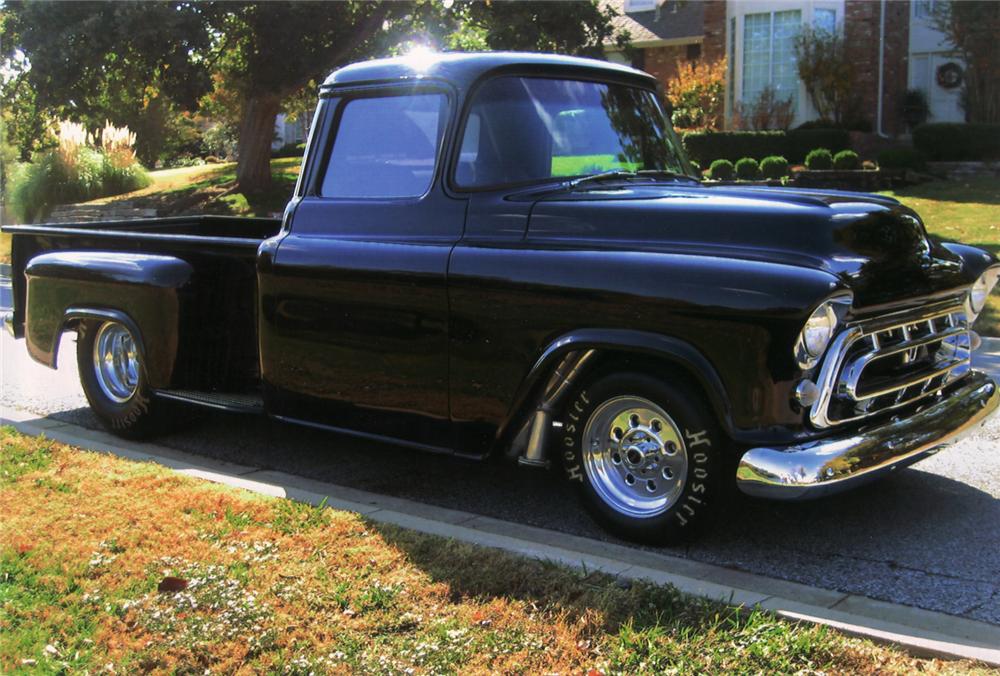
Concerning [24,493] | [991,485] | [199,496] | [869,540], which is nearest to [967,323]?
[991,485]

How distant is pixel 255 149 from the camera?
2548 centimetres

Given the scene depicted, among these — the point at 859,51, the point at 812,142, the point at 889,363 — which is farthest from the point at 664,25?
the point at 889,363

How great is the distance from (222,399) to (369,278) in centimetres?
146

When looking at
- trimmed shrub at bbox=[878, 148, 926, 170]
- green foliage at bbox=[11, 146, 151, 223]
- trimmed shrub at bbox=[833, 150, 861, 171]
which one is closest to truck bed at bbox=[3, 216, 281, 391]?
trimmed shrub at bbox=[833, 150, 861, 171]

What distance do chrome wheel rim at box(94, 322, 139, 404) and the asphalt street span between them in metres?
0.41

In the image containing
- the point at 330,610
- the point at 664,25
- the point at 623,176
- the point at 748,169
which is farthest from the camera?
the point at 664,25

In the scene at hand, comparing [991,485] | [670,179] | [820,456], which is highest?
[670,179]

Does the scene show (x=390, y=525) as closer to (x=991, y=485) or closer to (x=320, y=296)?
(x=320, y=296)

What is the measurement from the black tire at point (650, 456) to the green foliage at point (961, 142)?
20.2m

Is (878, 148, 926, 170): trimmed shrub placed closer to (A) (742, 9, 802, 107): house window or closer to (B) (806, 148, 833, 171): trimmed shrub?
(B) (806, 148, 833, 171): trimmed shrub

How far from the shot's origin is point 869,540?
15.3 ft

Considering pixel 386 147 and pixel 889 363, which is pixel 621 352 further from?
pixel 386 147

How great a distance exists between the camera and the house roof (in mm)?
36344

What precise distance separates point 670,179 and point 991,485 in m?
2.24
